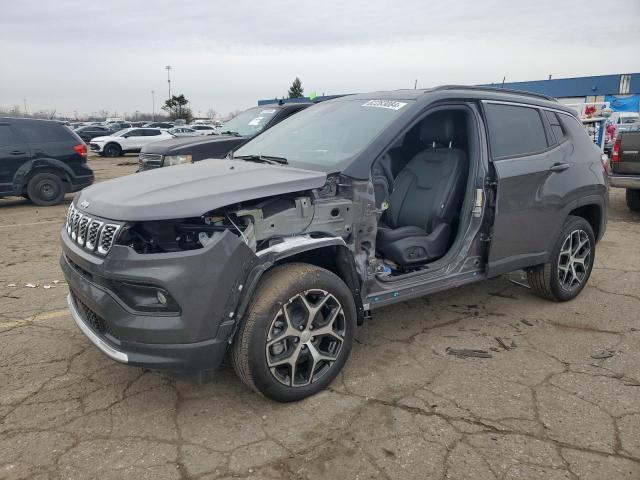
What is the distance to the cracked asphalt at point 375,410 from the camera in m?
2.44

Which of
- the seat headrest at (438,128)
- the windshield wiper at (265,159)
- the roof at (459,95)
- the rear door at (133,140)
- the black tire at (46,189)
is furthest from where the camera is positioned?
the rear door at (133,140)

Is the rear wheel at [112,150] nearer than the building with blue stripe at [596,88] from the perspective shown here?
Yes

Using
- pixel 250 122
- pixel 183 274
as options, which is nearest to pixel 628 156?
pixel 250 122

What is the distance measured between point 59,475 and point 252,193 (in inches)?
64.9

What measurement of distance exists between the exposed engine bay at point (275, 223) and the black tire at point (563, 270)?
2.02m

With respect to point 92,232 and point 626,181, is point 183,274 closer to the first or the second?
point 92,232

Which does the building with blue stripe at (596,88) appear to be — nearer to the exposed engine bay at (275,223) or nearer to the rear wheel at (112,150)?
the rear wheel at (112,150)

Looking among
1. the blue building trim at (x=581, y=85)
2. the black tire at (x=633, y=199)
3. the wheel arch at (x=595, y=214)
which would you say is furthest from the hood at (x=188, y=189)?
the blue building trim at (x=581, y=85)


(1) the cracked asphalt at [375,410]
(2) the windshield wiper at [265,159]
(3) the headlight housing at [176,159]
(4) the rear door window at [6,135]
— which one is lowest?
(1) the cracked asphalt at [375,410]

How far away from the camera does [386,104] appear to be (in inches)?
145

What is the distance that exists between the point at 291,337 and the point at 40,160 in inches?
351

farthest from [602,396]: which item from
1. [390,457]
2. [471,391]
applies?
[390,457]

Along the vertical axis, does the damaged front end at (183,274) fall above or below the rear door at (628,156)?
below

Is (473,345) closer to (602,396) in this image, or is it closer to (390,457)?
(602,396)
